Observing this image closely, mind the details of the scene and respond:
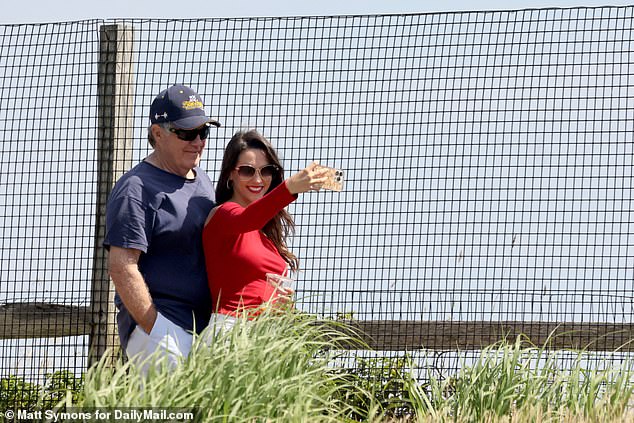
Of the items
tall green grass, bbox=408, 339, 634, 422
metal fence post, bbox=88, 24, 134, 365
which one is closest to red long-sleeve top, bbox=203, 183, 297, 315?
tall green grass, bbox=408, 339, 634, 422

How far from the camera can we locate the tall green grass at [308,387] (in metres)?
3.86

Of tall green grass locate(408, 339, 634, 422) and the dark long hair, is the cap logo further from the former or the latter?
tall green grass locate(408, 339, 634, 422)

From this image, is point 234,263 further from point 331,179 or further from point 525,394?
point 525,394

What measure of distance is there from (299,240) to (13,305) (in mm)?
1859

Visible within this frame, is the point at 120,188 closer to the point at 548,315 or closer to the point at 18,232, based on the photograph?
A: the point at 18,232

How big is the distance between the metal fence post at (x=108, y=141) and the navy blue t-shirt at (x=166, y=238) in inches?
68.3

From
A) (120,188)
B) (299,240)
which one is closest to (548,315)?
(299,240)

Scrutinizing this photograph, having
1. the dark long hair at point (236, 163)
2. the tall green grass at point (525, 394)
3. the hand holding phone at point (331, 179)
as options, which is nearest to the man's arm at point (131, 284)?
the dark long hair at point (236, 163)

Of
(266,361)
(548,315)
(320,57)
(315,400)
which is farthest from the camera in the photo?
(320,57)

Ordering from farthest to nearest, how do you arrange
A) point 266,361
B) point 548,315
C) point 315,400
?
point 548,315, point 315,400, point 266,361

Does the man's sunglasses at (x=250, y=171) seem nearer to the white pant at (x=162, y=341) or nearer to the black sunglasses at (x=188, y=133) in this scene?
the black sunglasses at (x=188, y=133)

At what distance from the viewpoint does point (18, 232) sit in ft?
21.6

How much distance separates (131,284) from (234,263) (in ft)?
1.42

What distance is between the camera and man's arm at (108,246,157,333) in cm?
442
